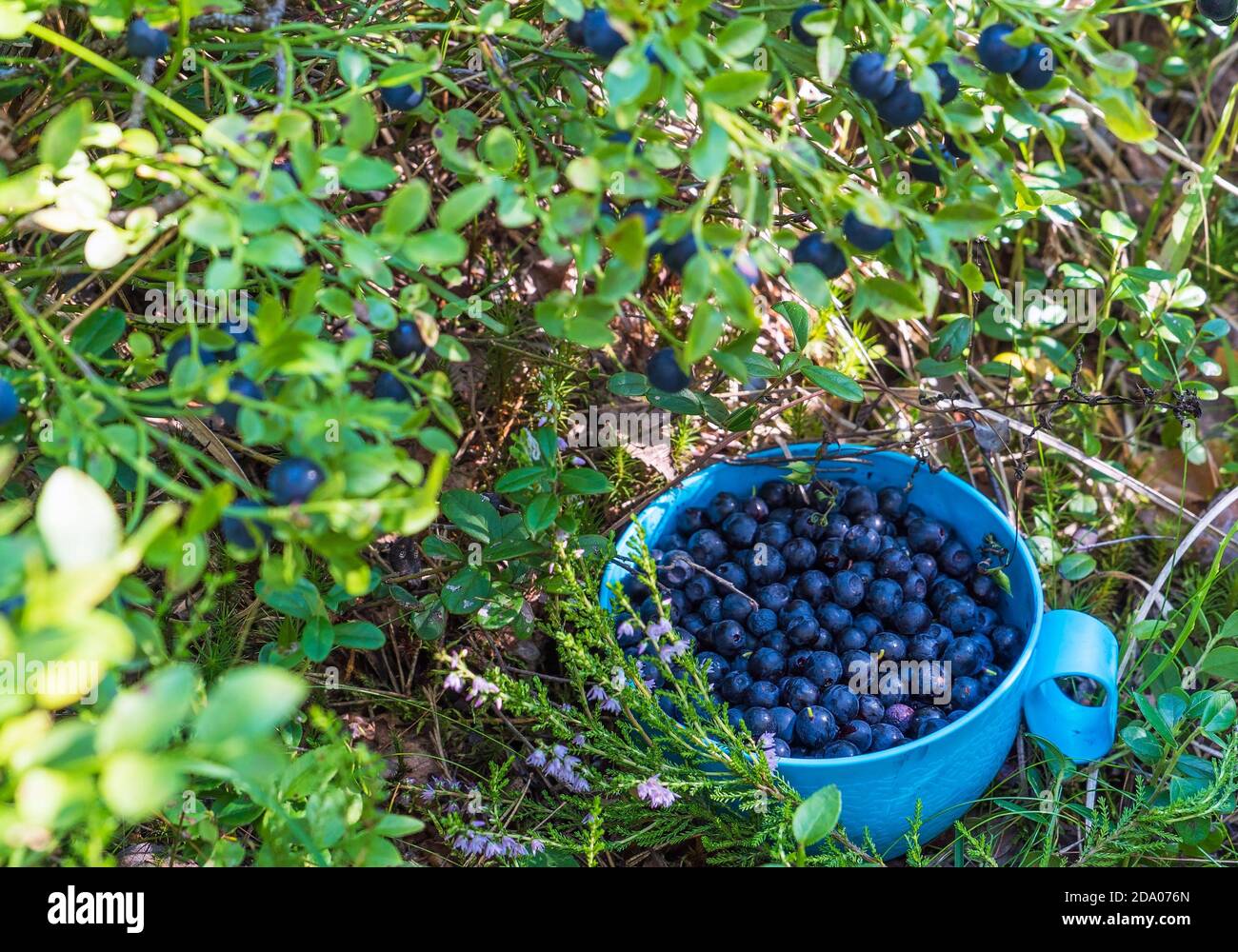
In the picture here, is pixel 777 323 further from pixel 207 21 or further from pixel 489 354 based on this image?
pixel 207 21

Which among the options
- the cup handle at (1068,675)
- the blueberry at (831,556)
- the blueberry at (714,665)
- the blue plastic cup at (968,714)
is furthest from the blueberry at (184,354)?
the cup handle at (1068,675)

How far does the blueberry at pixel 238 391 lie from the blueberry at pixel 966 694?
3.64 feet

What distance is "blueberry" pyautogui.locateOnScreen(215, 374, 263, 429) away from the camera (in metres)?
1.09

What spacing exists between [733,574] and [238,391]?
957 mm

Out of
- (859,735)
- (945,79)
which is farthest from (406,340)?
(859,735)

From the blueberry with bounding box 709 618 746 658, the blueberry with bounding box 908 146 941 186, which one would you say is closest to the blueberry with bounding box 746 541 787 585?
the blueberry with bounding box 709 618 746 658

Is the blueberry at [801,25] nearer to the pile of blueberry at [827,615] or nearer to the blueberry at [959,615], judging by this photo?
the pile of blueberry at [827,615]

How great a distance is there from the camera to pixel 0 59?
1.30 meters

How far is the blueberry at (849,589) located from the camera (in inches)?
70.0

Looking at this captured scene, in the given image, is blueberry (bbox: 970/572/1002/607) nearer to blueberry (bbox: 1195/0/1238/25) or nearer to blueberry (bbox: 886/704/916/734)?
blueberry (bbox: 886/704/916/734)

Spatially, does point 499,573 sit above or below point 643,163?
below

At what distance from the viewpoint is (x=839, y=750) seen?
157 centimetres

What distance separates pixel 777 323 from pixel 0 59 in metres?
1.52

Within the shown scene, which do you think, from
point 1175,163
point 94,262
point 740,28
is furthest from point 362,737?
point 1175,163
